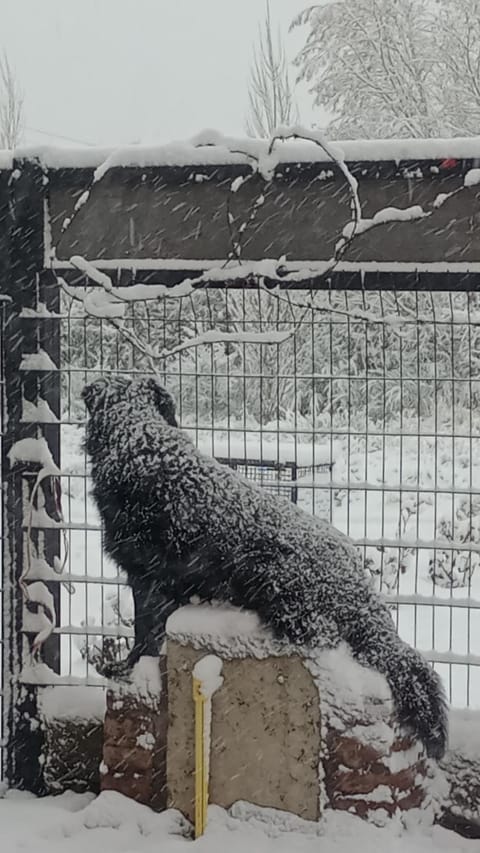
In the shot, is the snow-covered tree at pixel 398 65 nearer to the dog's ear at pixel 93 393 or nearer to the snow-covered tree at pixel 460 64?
the snow-covered tree at pixel 460 64

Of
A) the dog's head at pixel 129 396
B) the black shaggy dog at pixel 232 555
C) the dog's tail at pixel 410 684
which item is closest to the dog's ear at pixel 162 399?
the dog's head at pixel 129 396

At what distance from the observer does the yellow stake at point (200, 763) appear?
3.27 metres

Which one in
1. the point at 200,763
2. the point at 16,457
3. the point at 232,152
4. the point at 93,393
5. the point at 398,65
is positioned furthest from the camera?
the point at 398,65

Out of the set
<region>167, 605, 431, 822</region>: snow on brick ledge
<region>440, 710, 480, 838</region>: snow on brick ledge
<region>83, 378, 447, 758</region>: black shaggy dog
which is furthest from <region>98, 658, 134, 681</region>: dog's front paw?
<region>440, 710, 480, 838</region>: snow on brick ledge

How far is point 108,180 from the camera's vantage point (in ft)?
11.8

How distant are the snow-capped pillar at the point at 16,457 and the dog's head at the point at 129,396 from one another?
0.95 ft

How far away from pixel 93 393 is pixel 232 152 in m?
1.09

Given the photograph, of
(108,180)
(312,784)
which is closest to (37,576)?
(312,784)

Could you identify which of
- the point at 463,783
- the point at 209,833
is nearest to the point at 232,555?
the point at 209,833

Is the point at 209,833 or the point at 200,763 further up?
the point at 200,763

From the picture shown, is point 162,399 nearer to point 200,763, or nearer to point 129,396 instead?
point 129,396

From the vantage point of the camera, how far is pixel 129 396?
360 cm

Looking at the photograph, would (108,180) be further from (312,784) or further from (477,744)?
(477,744)

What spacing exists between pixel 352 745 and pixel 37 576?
1455 mm
